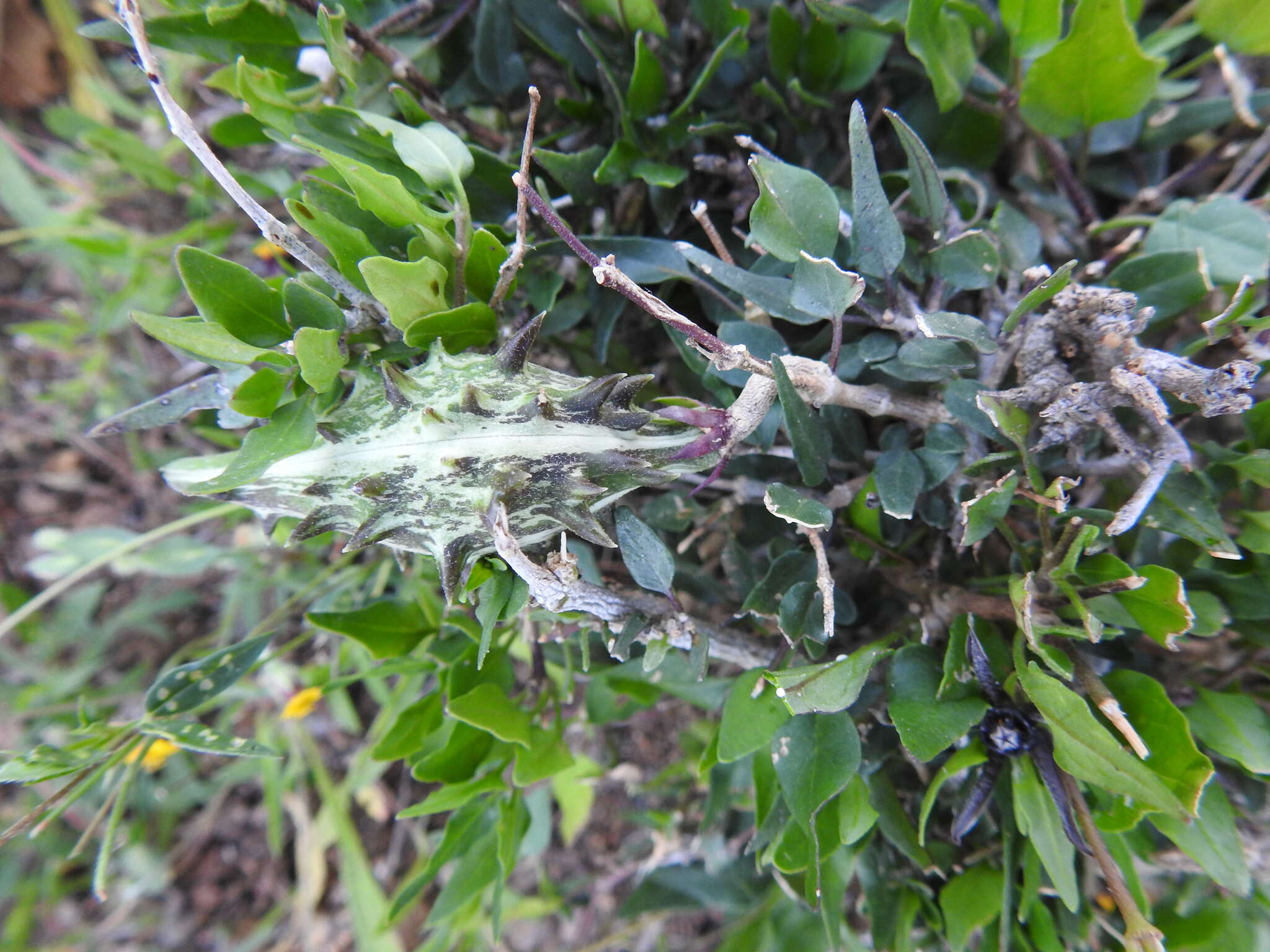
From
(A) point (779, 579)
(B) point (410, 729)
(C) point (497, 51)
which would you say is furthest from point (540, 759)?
(C) point (497, 51)

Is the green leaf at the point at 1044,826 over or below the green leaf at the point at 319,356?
below

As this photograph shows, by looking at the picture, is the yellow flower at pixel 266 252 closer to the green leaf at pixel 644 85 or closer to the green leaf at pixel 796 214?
the green leaf at pixel 644 85

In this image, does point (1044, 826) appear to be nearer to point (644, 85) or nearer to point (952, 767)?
Answer: point (952, 767)

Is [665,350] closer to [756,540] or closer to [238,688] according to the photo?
[756,540]

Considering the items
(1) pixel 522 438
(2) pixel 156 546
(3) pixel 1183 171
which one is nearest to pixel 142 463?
(2) pixel 156 546

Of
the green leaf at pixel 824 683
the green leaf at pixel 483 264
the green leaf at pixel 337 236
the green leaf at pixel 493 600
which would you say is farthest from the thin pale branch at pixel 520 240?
the green leaf at pixel 824 683

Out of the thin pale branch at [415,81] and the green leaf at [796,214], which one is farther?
the thin pale branch at [415,81]

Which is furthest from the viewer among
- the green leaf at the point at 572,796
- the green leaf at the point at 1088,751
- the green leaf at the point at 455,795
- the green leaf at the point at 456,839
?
the green leaf at the point at 572,796
